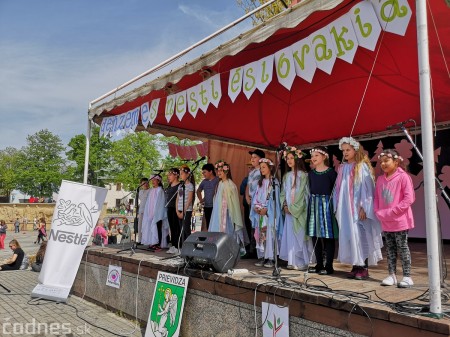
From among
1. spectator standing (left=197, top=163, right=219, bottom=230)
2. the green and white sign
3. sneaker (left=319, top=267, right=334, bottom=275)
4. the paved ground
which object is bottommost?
the paved ground

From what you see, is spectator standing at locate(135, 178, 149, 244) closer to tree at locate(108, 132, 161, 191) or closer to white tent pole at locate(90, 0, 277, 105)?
white tent pole at locate(90, 0, 277, 105)

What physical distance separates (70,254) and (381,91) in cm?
635

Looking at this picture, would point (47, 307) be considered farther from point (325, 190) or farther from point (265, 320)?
point (325, 190)

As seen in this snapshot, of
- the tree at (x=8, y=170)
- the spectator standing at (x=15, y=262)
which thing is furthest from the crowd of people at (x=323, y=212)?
the tree at (x=8, y=170)

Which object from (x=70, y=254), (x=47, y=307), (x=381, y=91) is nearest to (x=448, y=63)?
(x=381, y=91)

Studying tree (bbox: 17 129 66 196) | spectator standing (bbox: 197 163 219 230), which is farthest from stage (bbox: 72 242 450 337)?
tree (bbox: 17 129 66 196)

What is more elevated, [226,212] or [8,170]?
[8,170]

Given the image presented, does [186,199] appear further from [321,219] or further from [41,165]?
[41,165]

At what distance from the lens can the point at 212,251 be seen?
14.9ft

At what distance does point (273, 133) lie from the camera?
9.27m

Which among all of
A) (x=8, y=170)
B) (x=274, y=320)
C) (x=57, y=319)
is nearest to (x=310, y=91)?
(x=274, y=320)

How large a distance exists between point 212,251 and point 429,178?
2581 millimetres

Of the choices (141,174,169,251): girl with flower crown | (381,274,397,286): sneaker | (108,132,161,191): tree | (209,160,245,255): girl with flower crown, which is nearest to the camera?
(381,274,397,286): sneaker

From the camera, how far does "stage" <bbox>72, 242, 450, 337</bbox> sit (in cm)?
289
